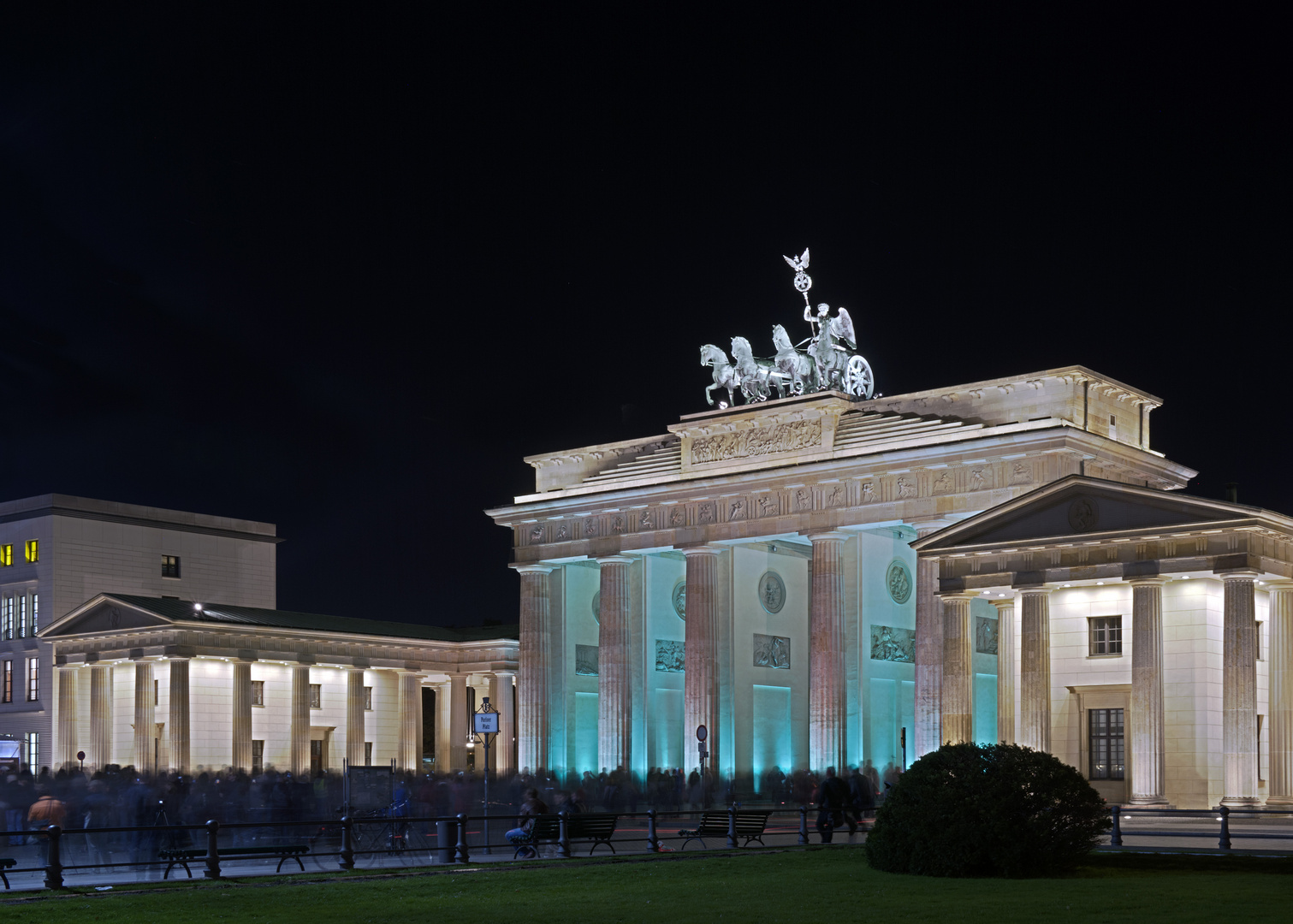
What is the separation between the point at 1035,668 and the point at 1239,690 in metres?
4.96

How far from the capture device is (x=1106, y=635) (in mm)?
41094

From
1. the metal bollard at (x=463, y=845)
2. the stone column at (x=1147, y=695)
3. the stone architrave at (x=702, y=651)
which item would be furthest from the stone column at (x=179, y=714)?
the metal bollard at (x=463, y=845)

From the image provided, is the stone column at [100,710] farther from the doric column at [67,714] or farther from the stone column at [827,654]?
the stone column at [827,654]

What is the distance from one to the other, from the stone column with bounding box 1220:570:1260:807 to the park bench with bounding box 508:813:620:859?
649 inches

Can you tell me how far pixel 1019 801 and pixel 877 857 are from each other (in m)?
2.32

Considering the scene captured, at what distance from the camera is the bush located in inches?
841

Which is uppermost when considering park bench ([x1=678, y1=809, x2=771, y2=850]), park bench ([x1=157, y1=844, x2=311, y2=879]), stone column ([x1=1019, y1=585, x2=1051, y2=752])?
stone column ([x1=1019, y1=585, x2=1051, y2=752])

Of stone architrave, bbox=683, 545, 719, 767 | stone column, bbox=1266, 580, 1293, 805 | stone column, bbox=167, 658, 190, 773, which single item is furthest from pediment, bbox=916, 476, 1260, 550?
stone column, bbox=167, 658, 190, 773

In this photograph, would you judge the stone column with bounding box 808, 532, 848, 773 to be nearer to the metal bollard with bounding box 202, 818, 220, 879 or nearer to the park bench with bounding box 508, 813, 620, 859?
the park bench with bounding box 508, 813, 620, 859

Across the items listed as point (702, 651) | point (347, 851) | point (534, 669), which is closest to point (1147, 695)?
point (702, 651)

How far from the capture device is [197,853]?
24.3 metres

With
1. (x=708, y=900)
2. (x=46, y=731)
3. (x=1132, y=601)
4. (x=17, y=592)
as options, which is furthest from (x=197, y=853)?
(x=17, y=592)

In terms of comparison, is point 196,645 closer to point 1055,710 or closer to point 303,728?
point 303,728

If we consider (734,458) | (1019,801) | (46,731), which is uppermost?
(734,458)
